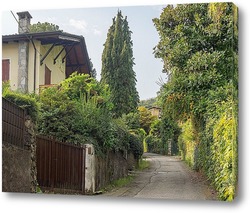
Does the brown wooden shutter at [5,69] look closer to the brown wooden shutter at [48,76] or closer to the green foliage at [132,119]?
the brown wooden shutter at [48,76]

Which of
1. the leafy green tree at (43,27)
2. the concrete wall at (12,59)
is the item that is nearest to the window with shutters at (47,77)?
the concrete wall at (12,59)

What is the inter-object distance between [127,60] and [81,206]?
1.62 meters

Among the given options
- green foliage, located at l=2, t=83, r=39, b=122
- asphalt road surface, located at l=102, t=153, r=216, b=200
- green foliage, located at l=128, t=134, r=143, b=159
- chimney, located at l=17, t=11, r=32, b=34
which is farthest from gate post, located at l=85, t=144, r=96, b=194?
chimney, located at l=17, t=11, r=32, b=34

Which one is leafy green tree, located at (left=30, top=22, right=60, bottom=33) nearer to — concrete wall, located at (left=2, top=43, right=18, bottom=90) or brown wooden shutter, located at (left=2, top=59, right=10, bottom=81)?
concrete wall, located at (left=2, top=43, right=18, bottom=90)

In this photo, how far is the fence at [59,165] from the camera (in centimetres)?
551

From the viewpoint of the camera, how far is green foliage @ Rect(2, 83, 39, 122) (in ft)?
18.5

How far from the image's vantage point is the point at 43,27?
573cm

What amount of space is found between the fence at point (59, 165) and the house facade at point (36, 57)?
660mm

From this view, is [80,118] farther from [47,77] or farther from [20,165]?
[20,165]

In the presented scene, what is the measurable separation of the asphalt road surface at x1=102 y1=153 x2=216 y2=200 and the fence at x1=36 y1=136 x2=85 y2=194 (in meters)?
0.40

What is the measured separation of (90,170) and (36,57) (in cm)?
143

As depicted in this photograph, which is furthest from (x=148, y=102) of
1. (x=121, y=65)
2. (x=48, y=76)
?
(x=48, y=76)

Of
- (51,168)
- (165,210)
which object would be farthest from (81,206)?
(165,210)

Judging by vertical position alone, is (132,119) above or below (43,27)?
below
